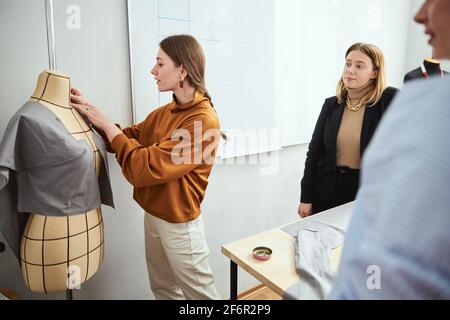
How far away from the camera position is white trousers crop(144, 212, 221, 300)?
1511mm

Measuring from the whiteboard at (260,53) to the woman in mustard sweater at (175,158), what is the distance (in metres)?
0.29

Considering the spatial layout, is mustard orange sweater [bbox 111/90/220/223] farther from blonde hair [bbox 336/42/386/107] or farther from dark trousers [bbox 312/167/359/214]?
blonde hair [bbox 336/42/386/107]

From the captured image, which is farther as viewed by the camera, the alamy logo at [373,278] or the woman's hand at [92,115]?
the woman's hand at [92,115]

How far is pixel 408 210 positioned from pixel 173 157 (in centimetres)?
106

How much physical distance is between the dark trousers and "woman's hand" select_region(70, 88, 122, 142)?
1163 mm

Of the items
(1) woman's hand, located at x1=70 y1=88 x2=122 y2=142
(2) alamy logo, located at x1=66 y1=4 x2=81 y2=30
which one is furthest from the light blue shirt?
(2) alamy logo, located at x1=66 y1=4 x2=81 y2=30

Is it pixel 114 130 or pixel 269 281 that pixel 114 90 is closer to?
pixel 114 130

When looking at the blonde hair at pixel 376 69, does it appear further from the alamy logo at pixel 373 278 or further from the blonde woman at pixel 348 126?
the alamy logo at pixel 373 278

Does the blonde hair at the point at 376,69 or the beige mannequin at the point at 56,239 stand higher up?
the blonde hair at the point at 376,69

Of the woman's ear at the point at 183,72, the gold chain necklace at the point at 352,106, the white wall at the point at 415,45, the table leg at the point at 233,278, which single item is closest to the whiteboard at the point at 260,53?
the woman's ear at the point at 183,72

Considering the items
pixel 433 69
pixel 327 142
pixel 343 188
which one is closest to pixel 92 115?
pixel 327 142

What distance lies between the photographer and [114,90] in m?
1.65

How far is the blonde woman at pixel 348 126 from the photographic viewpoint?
66.6 inches
